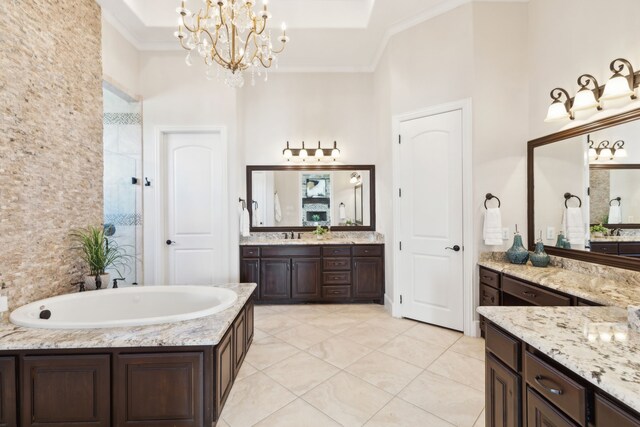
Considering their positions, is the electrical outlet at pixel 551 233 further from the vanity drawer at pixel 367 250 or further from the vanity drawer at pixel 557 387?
the vanity drawer at pixel 557 387

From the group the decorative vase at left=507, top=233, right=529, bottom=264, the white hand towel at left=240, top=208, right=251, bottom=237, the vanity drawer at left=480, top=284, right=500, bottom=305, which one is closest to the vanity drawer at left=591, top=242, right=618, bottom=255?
the decorative vase at left=507, top=233, right=529, bottom=264

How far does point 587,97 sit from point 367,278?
296 cm

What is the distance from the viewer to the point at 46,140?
2434mm

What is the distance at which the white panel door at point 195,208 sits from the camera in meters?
3.97

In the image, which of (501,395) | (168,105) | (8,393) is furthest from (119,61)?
(501,395)

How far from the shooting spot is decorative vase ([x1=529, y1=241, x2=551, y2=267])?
2.72m

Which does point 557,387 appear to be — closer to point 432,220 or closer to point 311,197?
point 432,220

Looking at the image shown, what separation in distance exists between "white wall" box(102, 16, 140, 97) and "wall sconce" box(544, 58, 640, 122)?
15.0 feet

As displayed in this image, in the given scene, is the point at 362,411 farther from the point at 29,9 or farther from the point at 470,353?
the point at 29,9

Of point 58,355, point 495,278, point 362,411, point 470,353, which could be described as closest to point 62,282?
point 58,355

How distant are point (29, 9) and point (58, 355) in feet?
8.72

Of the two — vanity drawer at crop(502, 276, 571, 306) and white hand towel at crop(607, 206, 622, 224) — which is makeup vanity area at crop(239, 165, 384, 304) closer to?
vanity drawer at crop(502, 276, 571, 306)

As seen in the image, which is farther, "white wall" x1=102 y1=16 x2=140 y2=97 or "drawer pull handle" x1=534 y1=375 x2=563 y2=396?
"white wall" x1=102 y1=16 x2=140 y2=97

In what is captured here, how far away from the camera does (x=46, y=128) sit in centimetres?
243
